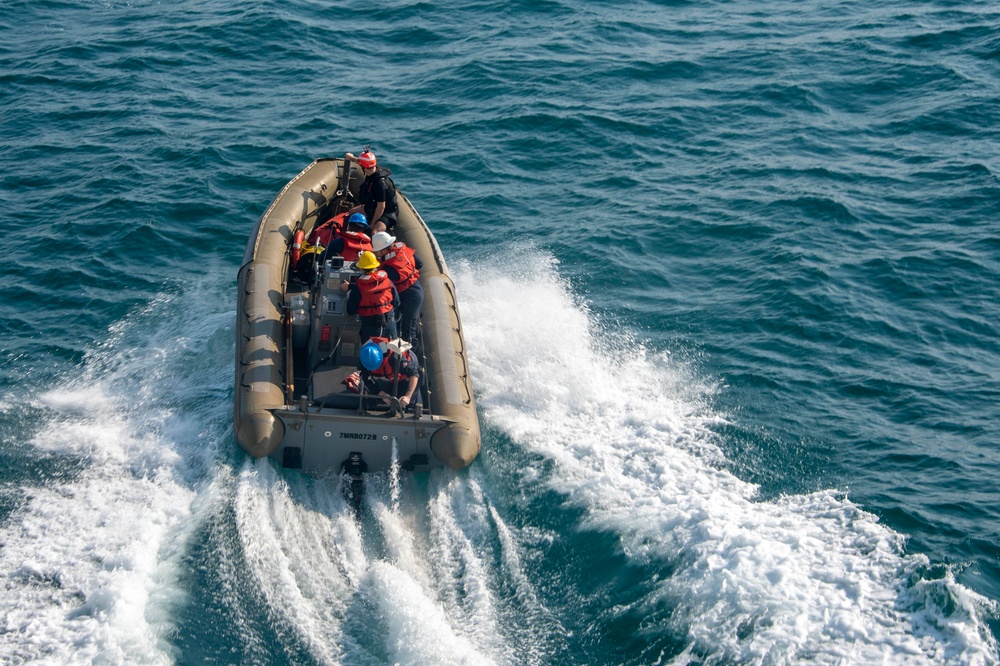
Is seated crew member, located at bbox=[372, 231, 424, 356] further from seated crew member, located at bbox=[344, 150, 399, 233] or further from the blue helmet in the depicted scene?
seated crew member, located at bbox=[344, 150, 399, 233]

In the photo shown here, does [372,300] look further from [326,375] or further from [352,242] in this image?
[352,242]

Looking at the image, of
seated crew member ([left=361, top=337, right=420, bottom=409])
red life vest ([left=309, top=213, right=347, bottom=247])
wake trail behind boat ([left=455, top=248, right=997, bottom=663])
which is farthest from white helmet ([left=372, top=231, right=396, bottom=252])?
wake trail behind boat ([left=455, top=248, right=997, bottom=663])

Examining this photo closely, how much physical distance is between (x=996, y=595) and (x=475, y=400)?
614 cm

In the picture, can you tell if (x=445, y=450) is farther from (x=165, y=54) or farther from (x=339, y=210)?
(x=165, y=54)

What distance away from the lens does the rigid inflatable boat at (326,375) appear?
11695 millimetres

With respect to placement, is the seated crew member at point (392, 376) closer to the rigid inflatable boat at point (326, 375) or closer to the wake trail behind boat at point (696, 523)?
the rigid inflatable boat at point (326, 375)

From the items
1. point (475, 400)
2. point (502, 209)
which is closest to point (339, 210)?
point (502, 209)

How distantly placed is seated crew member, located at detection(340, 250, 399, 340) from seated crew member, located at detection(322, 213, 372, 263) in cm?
105

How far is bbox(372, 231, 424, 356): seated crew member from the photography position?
13.0 metres

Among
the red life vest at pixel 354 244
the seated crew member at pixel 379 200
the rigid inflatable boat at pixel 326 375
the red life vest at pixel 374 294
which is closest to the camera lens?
the rigid inflatable boat at pixel 326 375

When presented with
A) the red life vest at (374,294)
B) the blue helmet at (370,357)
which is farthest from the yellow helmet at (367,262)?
the blue helmet at (370,357)

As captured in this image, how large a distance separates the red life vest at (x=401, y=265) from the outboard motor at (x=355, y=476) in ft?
7.56

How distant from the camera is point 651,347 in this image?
14.9 metres

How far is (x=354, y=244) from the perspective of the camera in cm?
1394
